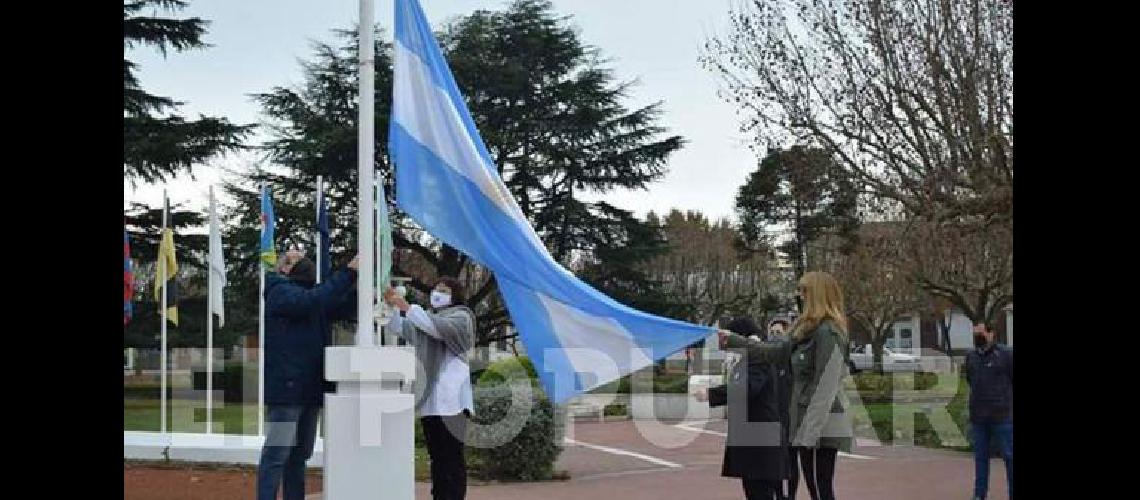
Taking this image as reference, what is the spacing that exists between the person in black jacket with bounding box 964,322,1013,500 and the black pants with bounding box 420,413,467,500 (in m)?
5.26

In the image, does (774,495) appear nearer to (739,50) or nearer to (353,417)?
(353,417)

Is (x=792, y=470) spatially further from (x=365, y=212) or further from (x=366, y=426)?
(x=365, y=212)

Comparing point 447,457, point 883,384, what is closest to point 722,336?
point 447,457

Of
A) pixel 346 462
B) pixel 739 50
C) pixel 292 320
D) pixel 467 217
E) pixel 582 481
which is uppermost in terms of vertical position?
pixel 739 50

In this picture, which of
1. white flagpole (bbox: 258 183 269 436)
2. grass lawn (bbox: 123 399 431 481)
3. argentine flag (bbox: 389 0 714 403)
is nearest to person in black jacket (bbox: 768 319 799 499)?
argentine flag (bbox: 389 0 714 403)

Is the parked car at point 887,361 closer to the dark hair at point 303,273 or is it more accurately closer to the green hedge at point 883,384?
the green hedge at point 883,384

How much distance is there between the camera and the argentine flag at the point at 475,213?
751 cm

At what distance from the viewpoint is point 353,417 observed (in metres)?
6.99

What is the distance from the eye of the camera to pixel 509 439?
1338 cm

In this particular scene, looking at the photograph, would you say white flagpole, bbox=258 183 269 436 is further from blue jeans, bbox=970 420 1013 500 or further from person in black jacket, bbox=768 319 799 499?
blue jeans, bbox=970 420 1013 500

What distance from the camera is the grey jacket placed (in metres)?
8.52

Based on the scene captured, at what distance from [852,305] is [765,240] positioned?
1154cm

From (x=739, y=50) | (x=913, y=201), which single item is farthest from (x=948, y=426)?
(x=739, y=50)

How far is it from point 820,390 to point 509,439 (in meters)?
5.77
